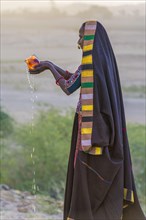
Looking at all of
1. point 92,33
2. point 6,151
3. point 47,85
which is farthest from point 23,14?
point 92,33

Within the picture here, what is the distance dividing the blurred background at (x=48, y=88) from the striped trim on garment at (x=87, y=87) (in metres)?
2.23

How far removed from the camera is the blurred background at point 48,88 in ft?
19.6

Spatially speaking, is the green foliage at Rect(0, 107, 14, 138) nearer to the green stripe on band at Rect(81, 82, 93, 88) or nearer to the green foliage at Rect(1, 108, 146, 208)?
the green foliage at Rect(1, 108, 146, 208)

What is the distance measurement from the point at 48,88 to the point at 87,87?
91.7 inches

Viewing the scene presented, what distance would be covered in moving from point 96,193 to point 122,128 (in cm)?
43

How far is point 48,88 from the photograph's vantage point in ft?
19.6

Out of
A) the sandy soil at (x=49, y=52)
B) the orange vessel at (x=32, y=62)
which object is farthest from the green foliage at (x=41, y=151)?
the orange vessel at (x=32, y=62)

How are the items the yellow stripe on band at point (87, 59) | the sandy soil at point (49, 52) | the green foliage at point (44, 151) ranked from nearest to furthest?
the yellow stripe on band at point (87, 59) → the sandy soil at point (49, 52) → the green foliage at point (44, 151)

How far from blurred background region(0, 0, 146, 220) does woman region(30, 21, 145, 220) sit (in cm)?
205

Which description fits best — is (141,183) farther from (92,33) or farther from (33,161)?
(92,33)

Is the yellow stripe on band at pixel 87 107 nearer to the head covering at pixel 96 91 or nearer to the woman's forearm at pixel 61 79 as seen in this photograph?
the head covering at pixel 96 91

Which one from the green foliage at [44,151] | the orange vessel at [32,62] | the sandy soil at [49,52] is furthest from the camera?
the green foliage at [44,151]

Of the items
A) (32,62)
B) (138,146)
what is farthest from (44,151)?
(32,62)

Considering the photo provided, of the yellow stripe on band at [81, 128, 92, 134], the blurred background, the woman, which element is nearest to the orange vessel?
the woman
